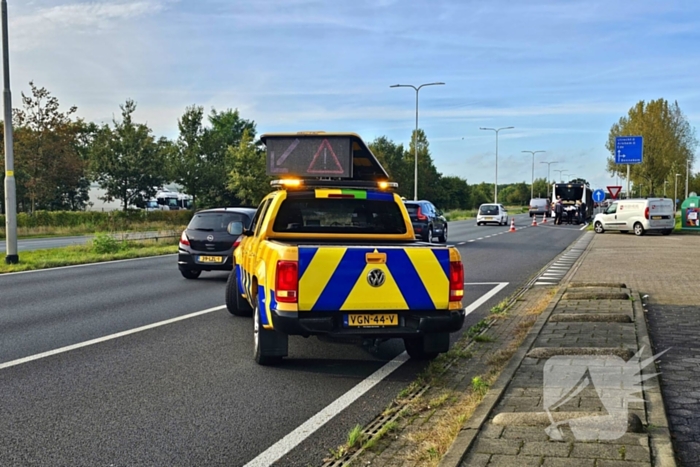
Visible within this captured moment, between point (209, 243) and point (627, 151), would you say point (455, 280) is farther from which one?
point (627, 151)

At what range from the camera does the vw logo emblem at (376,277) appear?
6449mm

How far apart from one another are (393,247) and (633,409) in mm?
2423

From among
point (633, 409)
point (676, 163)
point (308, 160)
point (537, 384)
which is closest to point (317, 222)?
point (308, 160)

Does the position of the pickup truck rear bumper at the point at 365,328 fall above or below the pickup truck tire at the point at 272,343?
above

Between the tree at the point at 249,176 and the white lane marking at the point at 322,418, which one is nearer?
the white lane marking at the point at 322,418

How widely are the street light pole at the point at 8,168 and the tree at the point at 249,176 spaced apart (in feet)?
120

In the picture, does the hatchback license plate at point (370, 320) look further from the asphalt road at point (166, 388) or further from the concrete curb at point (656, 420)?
the concrete curb at point (656, 420)

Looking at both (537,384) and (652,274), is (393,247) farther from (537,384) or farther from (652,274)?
(652,274)

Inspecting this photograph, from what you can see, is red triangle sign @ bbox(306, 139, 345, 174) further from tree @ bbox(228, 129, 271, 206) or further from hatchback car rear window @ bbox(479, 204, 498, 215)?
tree @ bbox(228, 129, 271, 206)

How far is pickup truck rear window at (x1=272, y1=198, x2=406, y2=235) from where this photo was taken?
8172 millimetres

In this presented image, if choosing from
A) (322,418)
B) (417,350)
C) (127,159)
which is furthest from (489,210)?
(322,418)

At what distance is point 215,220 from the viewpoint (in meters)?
15.5

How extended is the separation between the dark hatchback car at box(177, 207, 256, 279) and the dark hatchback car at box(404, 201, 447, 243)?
11.5 m

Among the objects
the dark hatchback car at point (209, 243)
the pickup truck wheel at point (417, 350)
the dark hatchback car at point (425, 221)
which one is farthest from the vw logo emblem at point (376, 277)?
the dark hatchback car at point (425, 221)
